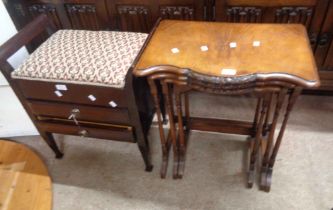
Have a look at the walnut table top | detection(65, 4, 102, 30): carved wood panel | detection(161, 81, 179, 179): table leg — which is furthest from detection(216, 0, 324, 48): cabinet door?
detection(65, 4, 102, 30): carved wood panel

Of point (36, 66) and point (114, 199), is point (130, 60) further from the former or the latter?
point (114, 199)

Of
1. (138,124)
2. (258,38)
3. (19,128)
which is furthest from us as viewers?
(19,128)

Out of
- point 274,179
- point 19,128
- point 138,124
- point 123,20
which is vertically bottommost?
point 274,179

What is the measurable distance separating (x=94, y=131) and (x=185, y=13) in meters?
0.75

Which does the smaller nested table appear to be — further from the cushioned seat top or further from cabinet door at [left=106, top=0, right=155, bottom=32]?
cabinet door at [left=106, top=0, right=155, bottom=32]

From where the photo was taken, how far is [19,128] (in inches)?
65.7

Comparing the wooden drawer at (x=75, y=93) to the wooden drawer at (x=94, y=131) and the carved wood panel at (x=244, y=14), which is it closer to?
the wooden drawer at (x=94, y=131)

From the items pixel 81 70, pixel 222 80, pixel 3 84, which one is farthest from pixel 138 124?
pixel 3 84

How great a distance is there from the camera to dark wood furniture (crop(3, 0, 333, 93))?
131 centimetres

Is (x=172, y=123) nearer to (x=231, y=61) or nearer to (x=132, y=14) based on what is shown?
(x=231, y=61)

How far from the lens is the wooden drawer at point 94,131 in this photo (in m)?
1.22

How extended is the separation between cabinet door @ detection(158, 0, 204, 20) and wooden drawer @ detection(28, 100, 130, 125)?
61 cm

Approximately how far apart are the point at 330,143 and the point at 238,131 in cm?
52

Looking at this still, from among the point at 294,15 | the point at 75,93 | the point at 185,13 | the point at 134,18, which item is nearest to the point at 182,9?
the point at 185,13
